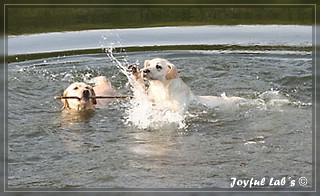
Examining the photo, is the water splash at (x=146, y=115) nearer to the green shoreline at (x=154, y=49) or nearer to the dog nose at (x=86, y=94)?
the dog nose at (x=86, y=94)

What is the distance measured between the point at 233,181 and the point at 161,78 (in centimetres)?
264

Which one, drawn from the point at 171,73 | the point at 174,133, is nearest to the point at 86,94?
the point at 171,73

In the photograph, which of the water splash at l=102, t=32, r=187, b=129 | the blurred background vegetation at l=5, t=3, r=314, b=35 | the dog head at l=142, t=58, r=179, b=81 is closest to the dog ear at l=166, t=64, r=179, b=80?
the dog head at l=142, t=58, r=179, b=81

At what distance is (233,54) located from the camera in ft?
41.2

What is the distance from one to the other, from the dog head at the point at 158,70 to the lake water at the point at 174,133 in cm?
54

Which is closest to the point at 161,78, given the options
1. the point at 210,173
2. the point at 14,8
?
the point at 210,173

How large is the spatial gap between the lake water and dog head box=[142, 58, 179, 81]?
54 centimetres

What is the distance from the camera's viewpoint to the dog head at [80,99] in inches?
373

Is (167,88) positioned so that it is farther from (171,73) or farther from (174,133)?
(174,133)

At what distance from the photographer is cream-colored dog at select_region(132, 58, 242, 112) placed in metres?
8.79

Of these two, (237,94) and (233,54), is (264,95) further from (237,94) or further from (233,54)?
(233,54)

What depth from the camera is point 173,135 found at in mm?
8133

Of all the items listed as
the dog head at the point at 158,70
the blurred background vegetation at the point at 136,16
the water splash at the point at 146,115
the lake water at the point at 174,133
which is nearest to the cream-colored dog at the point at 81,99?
the lake water at the point at 174,133

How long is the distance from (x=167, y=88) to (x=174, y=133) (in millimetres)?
1026
